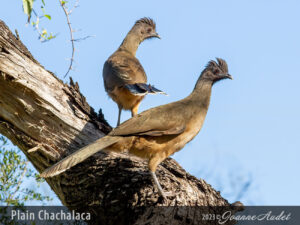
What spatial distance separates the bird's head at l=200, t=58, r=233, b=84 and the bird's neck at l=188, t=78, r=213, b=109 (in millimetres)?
72

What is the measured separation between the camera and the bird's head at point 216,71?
19.4 ft

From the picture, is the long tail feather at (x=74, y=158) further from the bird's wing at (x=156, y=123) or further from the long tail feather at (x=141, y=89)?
the long tail feather at (x=141, y=89)

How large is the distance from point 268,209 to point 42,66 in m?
3.02

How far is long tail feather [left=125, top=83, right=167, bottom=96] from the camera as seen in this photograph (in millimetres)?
6088

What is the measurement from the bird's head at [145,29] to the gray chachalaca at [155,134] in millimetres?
3475

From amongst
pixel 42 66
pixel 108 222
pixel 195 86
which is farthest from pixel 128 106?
pixel 108 222

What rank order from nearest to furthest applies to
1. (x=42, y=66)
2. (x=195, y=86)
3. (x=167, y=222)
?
(x=167, y=222), (x=42, y=66), (x=195, y=86)

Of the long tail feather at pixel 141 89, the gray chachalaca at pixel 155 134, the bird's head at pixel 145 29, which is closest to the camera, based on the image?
the gray chachalaca at pixel 155 134

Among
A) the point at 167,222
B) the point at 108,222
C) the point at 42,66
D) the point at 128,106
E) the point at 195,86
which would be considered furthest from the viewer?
the point at 128,106

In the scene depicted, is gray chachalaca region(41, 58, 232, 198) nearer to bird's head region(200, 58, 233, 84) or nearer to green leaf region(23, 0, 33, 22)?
bird's head region(200, 58, 233, 84)

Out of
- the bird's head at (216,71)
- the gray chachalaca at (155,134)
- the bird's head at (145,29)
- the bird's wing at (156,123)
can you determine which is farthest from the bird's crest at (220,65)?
the bird's head at (145,29)

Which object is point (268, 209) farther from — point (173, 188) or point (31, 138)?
point (31, 138)

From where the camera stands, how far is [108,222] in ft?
16.3

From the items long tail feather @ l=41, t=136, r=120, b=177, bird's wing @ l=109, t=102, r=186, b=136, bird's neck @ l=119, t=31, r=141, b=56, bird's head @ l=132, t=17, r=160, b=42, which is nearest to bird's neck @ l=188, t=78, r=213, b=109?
bird's wing @ l=109, t=102, r=186, b=136
